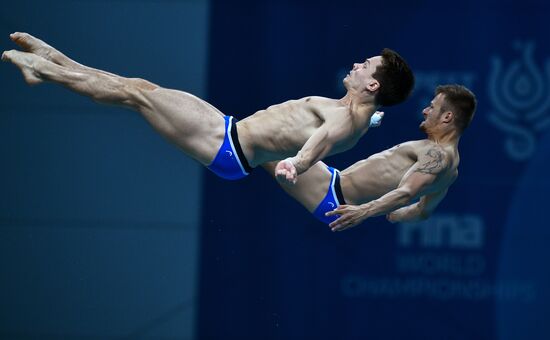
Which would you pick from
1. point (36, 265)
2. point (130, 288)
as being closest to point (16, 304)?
point (36, 265)

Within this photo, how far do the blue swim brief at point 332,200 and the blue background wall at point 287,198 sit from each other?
1.96m

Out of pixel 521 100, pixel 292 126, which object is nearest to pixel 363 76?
pixel 292 126

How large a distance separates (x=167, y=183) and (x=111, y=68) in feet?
3.92

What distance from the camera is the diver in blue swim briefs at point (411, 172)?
7.26m

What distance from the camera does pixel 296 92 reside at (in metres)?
9.56

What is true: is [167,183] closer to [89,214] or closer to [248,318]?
[89,214]

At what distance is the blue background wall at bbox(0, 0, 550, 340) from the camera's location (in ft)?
31.3

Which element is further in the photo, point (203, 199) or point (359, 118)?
point (203, 199)

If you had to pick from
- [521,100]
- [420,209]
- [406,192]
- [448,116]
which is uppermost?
[521,100]

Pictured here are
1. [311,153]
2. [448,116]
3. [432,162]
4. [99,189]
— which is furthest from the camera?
→ [99,189]

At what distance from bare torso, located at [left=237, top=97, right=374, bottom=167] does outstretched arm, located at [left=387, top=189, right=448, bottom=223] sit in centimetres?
89

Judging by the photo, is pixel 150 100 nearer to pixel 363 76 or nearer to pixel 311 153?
pixel 311 153

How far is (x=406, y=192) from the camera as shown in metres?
6.99

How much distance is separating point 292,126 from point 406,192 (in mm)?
896
